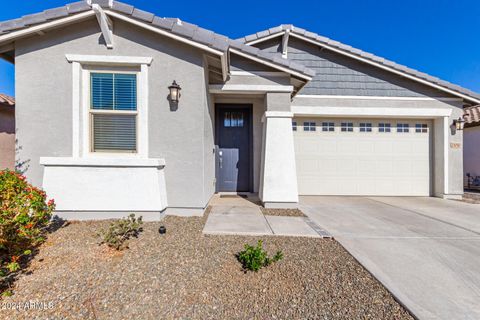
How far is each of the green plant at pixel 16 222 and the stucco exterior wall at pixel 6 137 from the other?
530cm

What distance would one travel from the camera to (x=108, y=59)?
4.50 m

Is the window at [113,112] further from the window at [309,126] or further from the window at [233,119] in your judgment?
the window at [309,126]

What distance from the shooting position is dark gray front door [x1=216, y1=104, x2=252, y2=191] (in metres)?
7.52

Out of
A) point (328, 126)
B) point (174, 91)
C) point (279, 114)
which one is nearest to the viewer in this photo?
point (174, 91)

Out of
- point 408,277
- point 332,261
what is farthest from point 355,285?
point 408,277

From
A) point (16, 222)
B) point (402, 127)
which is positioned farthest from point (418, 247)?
point (402, 127)

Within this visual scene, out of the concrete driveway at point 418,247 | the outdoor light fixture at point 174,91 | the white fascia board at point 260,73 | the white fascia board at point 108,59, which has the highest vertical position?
the white fascia board at point 260,73

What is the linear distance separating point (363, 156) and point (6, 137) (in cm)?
1153

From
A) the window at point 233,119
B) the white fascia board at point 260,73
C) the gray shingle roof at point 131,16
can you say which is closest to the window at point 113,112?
the gray shingle roof at point 131,16

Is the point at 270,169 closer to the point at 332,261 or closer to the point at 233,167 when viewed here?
the point at 233,167

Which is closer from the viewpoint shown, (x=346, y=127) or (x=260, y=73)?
(x=260, y=73)

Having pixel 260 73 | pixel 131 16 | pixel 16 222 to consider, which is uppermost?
pixel 131 16

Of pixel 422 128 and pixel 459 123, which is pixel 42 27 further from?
pixel 459 123

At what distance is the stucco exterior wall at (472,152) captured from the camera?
10.3 meters
